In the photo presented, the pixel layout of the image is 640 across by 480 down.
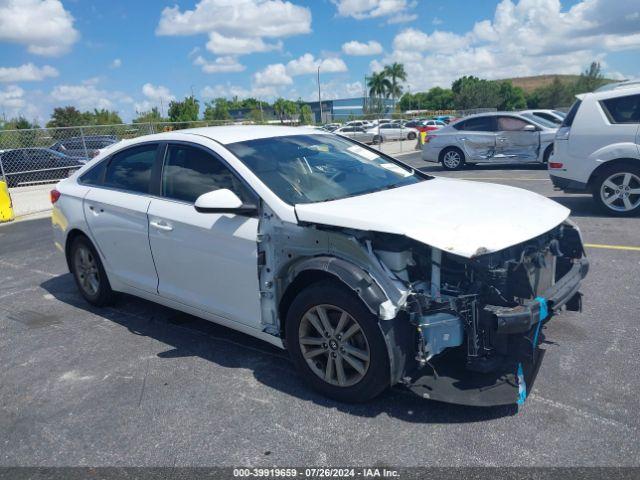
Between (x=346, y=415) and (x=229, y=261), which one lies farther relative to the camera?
(x=229, y=261)

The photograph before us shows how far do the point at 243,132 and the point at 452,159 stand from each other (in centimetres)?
1215

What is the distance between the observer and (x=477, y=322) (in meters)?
2.96

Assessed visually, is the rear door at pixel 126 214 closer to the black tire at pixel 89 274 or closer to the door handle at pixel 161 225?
the door handle at pixel 161 225

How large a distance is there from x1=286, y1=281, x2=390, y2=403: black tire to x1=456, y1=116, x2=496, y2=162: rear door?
12624 millimetres

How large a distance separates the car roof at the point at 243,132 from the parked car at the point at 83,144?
45.6ft

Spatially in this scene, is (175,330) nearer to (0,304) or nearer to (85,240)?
(85,240)

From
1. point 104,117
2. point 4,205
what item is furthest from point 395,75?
point 4,205

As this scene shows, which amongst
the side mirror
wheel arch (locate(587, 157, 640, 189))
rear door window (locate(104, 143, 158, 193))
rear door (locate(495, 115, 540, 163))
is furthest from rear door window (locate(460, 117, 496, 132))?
the side mirror

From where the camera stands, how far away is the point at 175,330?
4.70 meters

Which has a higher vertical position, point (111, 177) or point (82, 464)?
point (111, 177)

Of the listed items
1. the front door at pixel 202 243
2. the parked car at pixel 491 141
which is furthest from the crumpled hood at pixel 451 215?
the parked car at pixel 491 141

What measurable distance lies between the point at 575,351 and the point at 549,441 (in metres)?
1.19

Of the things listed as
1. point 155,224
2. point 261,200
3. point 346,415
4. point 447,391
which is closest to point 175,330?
point 155,224

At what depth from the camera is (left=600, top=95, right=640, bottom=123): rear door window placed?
7.58m
